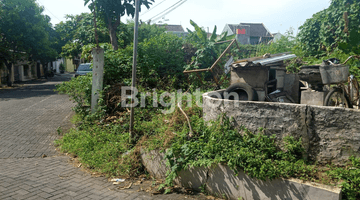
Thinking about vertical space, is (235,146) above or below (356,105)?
below

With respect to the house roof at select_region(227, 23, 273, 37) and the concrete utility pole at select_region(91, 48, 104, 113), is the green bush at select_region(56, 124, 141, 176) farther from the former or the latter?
the house roof at select_region(227, 23, 273, 37)

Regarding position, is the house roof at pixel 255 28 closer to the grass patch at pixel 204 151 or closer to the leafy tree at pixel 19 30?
the leafy tree at pixel 19 30

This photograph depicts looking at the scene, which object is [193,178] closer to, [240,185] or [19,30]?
[240,185]

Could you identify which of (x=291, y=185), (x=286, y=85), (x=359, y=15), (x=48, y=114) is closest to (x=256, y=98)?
(x=286, y=85)

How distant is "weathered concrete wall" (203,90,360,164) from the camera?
3.87 meters

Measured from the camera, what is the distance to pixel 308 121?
411cm

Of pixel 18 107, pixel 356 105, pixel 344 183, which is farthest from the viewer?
pixel 18 107

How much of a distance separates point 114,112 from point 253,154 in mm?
4686

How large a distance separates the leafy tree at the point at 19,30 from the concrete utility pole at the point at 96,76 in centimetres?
1746

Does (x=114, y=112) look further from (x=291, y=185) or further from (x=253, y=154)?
(x=291, y=185)

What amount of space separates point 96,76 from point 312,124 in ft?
19.5

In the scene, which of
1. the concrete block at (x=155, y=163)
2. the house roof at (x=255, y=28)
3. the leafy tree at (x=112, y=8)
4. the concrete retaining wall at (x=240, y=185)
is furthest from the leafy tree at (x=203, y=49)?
the house roof at (x=255, y=28)

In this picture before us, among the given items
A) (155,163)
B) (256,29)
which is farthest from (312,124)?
(256,29)

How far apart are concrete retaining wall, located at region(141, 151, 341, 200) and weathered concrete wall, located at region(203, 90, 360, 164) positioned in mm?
682
